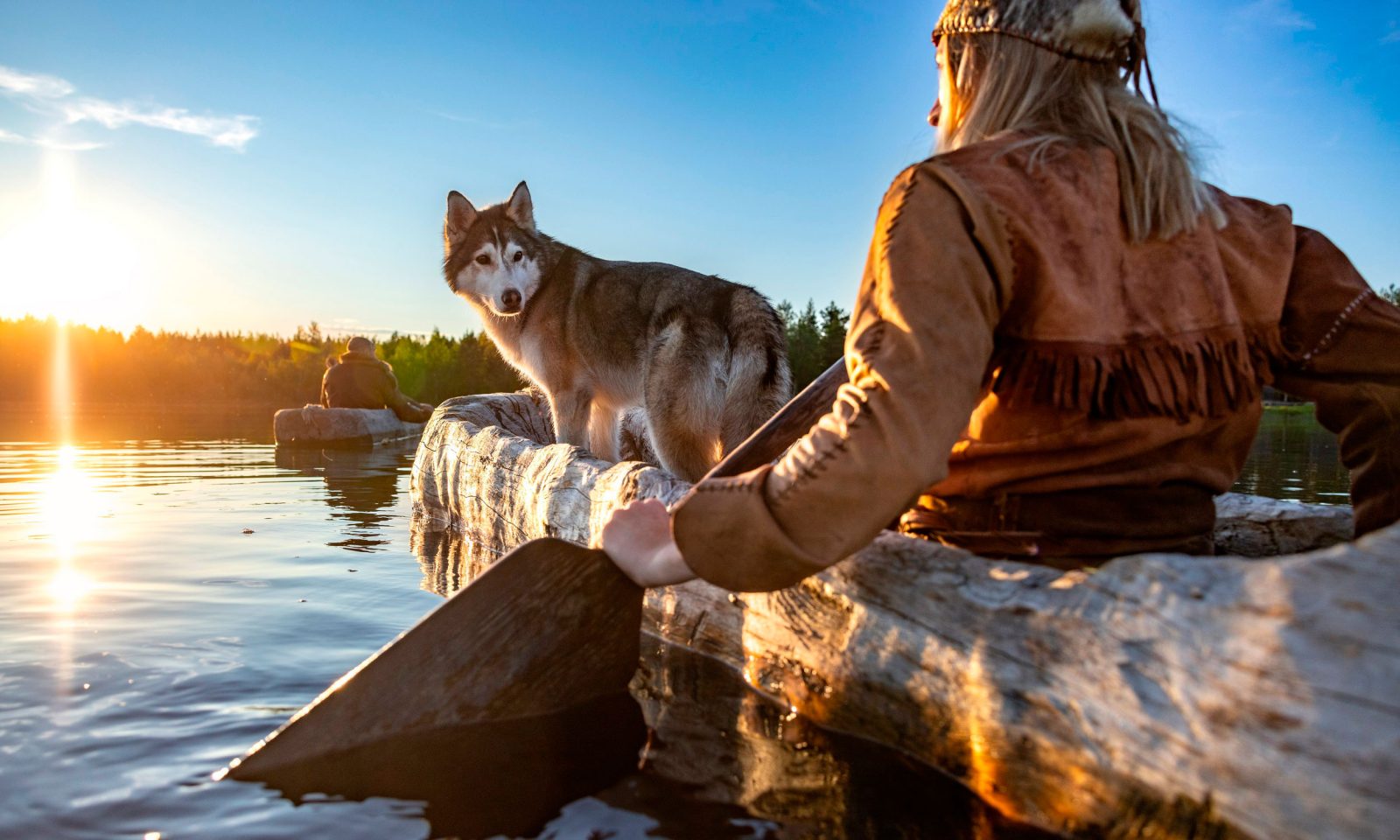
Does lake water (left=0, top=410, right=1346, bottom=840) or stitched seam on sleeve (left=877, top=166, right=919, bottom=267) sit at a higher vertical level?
stitched seam on sleeve (left=877, top=166, right=919, bottom=267)

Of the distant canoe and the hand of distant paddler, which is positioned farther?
the distant canoe

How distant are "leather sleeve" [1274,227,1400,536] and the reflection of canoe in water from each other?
747mm

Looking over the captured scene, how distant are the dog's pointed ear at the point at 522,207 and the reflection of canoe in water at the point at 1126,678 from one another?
586cm

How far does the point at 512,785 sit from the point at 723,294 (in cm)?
461

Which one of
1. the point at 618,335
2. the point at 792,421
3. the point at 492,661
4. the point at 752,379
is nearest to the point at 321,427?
the point at 618,335

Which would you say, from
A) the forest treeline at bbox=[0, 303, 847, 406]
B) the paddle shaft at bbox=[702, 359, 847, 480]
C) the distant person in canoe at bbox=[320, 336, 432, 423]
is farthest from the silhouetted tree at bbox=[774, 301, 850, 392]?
the paddle shaft at bbox=[702, 359, 847, 480]

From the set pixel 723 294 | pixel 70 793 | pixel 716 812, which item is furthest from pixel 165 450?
pixel 716 812

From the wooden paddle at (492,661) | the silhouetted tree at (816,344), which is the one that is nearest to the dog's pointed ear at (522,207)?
the wooden paddle at (492,661)

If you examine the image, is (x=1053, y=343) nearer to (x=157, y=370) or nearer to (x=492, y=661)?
(x=492, y=661)

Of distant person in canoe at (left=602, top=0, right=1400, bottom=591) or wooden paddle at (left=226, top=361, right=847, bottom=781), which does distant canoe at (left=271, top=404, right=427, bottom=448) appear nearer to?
wooden paddle at (left=226, top=361, right=847, bottom=781)

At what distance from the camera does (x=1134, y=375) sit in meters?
2.02

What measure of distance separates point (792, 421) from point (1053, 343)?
4.58ft

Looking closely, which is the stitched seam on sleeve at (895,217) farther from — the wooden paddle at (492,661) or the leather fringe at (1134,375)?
the wooden paddle at (492,661)

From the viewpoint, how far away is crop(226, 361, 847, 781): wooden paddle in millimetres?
2375
